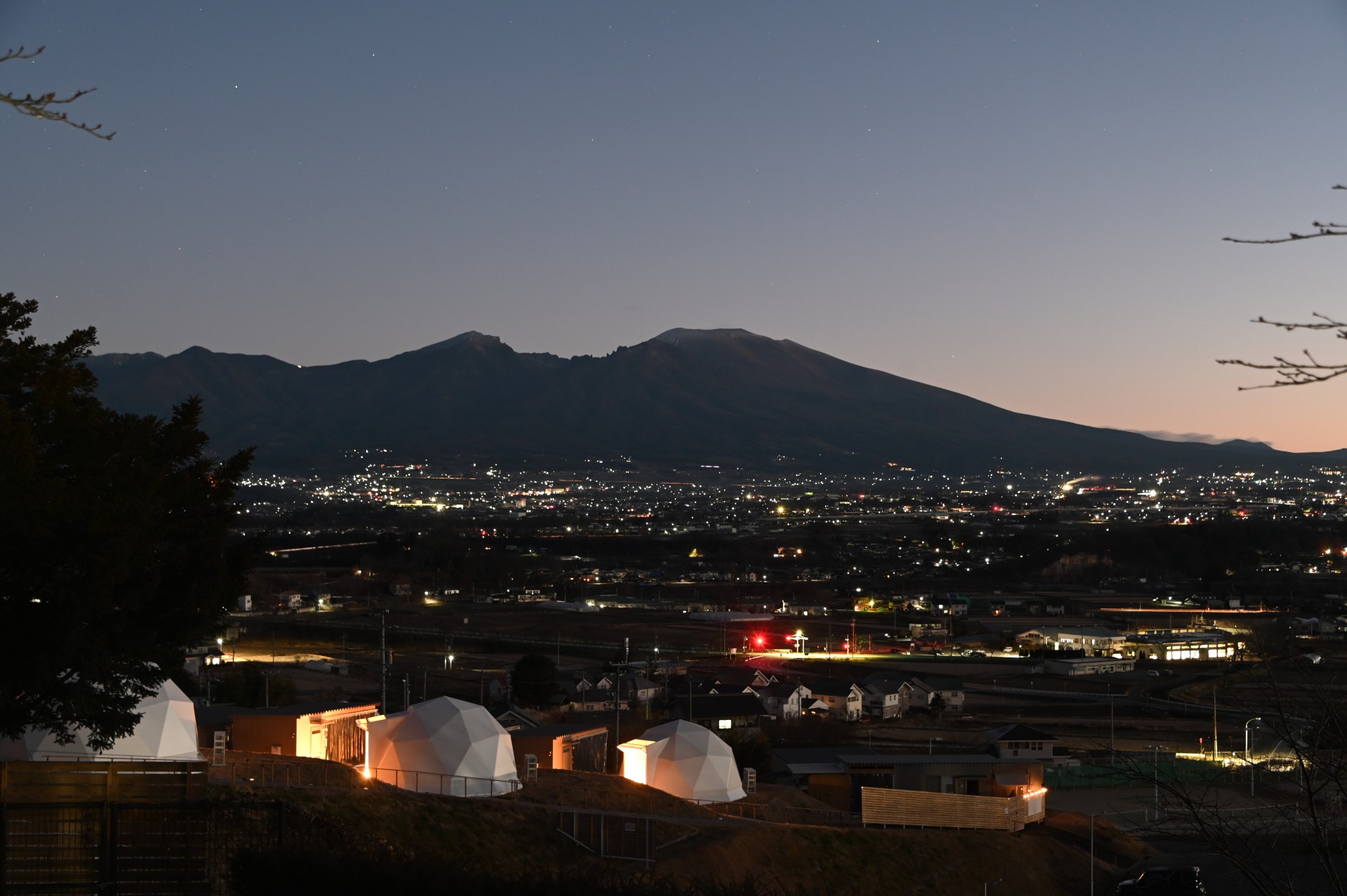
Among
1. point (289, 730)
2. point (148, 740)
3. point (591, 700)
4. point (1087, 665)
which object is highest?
point (148, 740)

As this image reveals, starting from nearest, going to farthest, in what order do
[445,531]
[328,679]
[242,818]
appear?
[242,818]
[328,679]
[445,531]

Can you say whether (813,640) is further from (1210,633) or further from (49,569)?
(49,569)

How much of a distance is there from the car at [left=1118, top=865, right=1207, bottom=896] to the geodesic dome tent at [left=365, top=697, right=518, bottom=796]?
8166 mm

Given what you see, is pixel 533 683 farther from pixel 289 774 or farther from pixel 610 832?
pixel 610 832

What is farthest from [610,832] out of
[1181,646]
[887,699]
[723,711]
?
[1181,646]

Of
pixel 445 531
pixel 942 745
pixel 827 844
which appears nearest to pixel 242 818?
pixel 827 844

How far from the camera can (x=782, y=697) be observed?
1310 inches

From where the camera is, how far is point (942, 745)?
2828 cm

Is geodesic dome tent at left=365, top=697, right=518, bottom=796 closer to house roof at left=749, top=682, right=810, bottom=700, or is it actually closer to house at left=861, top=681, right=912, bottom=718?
house roof at left=749, top=682, right=810, bottom=700

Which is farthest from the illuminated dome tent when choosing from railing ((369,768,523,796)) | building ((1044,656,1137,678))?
building ((1044,656,1137,678))

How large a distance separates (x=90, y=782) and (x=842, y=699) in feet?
84.2

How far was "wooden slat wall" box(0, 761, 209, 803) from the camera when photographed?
10227 millimetres

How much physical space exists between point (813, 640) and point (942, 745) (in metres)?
20.8

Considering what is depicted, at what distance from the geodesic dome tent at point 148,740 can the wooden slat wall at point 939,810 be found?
9.81 meters
